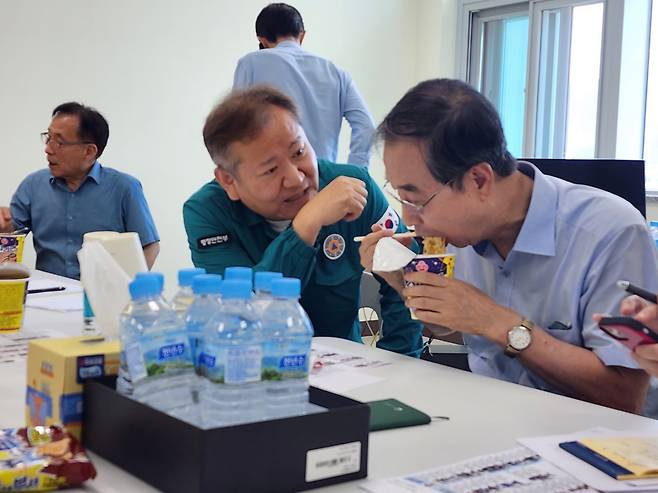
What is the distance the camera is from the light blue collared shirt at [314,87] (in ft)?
13.9

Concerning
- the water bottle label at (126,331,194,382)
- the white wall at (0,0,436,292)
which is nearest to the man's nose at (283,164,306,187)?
the water bottle label at (126,331,194,382)

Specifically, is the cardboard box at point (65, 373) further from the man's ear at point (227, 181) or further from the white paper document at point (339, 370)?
the man's ear at point (227, 181)

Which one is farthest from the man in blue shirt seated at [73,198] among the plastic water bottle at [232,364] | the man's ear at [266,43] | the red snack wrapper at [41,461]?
the plastic water bottle at [232,364]

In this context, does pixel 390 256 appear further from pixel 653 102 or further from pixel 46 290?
pixel 653 102

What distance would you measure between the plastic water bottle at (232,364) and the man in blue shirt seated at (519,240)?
765 millimetres

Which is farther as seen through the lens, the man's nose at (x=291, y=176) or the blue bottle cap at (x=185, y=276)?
the man's nose at (x=291, y=176)

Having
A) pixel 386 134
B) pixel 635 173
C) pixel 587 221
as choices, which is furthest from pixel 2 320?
pixel 635 173

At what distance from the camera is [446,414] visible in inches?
56.6

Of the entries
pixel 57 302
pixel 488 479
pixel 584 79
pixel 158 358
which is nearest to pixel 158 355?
pixel 158 358

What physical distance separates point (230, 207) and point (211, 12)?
360 cm

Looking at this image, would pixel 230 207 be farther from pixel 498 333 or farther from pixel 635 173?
pixel 635 173

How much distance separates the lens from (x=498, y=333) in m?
1.68

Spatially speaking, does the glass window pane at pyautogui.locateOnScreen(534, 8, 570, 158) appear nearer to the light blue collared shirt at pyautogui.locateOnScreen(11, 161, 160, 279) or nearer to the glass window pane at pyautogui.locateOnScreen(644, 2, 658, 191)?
the glass window pane at pyautogui.locateOnScreen(644, 2, 658, 191)

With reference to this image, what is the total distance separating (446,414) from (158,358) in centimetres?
60
